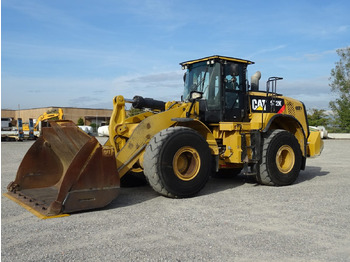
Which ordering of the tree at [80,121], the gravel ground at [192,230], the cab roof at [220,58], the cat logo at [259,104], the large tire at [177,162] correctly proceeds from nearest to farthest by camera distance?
the gravel ground at [192,230] < the large tire at [177,162] < the cab roof at [220,58] < the cat logo at [259,104] < the tree at [80,121]

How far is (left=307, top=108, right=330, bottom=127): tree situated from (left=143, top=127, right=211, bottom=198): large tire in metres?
31.8

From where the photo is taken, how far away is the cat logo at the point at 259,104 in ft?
27.0

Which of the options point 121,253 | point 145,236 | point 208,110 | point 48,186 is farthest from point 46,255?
point 208,110

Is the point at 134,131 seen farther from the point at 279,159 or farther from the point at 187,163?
the point at 279,159

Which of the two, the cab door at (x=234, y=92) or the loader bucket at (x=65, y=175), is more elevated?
the cab door at (x=234, y=92)

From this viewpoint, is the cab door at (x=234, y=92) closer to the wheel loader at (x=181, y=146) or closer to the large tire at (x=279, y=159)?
the wheel loader at (x=181, y=146)

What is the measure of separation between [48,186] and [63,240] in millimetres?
2829

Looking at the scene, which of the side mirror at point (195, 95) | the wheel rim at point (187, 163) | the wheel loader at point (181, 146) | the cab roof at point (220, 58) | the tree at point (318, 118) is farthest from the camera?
the tree at point (318, 118)

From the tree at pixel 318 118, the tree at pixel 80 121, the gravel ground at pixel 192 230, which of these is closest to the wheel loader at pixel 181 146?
the gravel ground at pixel 192 230

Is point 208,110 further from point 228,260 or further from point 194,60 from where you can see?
point 228,260

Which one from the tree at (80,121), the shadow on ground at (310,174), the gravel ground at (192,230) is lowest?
the shadow on ground at (310,174)

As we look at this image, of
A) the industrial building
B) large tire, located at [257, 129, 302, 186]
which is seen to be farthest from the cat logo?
the industrial building

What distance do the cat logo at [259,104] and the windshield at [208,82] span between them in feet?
3.60

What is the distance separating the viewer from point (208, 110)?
7.69m
